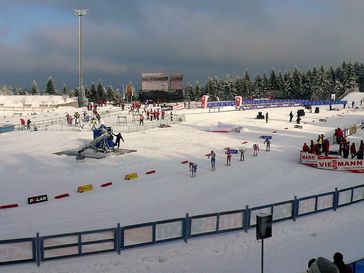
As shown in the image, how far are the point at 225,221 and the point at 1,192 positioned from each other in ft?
41.4

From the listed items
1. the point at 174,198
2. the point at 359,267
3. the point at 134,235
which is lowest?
the point at 174,198

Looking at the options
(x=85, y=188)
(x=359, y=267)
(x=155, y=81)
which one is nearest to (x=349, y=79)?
(x=155, y=81)

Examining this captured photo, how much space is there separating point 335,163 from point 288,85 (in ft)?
314

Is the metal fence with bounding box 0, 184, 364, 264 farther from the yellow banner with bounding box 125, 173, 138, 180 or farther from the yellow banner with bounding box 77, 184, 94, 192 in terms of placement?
the yellow banner with bounding box 125, 173, 138, 180

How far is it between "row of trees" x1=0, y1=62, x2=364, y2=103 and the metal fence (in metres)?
97.7

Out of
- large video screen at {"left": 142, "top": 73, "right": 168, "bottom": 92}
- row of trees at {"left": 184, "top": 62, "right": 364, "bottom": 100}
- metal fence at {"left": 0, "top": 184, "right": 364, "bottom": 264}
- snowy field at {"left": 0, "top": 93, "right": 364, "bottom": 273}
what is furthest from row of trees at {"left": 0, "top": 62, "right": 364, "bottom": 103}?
metal fence at {"left": 0, "top": 184, "right": 364, "bottom": 264}

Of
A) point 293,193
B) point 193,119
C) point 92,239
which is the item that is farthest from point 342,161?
point 193,119

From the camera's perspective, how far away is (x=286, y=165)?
27328 millimetres

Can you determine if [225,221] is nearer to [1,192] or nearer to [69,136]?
[1,192]

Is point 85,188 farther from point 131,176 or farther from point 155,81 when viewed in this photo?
point 155,81

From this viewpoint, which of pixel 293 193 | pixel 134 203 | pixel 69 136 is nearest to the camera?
pixel 134 203

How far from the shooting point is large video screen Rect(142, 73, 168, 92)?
9238cm

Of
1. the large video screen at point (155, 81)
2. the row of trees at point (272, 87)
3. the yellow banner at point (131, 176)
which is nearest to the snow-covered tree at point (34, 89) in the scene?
the row of trees at point (272, 87)

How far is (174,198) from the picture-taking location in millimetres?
19703
